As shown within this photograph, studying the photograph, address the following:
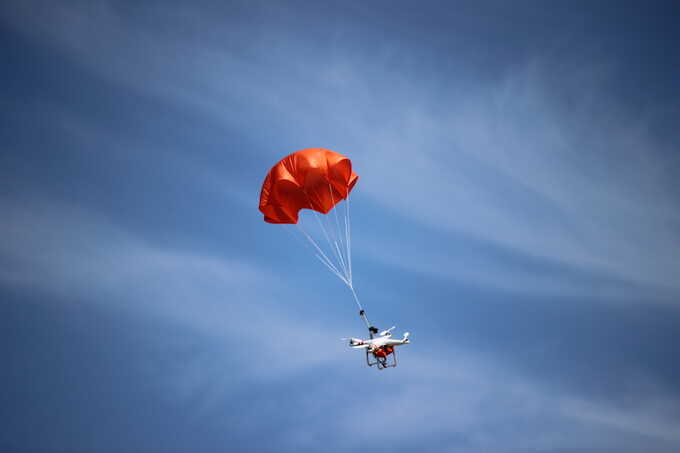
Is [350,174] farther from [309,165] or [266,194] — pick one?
[266,194]

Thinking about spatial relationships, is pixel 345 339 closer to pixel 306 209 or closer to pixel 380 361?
pixel 380 361

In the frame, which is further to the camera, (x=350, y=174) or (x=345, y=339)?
(x=350, y=174)

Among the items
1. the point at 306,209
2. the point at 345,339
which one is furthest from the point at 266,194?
the point at 345,339

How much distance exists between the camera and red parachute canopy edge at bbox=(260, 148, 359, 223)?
31062mm

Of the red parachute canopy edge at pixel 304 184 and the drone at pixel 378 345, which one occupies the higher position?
the red parachute canopy edge at pixel 304 184

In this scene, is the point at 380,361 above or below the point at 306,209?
below

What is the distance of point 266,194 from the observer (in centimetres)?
3162

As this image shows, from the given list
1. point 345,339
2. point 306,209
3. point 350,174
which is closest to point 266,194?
point 306,209

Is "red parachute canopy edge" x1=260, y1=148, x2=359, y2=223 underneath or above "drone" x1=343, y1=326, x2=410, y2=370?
above

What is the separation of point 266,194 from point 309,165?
3.11 m

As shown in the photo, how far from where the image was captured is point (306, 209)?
32.6m

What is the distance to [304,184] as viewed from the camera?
103 feet

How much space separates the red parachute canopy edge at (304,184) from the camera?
102 ft

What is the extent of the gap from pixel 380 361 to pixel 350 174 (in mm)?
11169
